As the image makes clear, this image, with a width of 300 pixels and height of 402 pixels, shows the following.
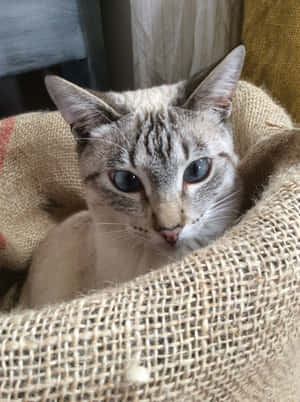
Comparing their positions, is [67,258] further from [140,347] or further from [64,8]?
[64,8]

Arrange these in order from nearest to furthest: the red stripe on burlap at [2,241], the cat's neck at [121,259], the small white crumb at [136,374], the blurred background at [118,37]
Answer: the small white crumb at [136,374] → the cat's neck at [121,259] → the red stripe on burlap at [2,241] → the blurred background at [118,37]

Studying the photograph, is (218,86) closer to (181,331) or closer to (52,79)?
(52,79)

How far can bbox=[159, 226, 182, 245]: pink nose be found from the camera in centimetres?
102

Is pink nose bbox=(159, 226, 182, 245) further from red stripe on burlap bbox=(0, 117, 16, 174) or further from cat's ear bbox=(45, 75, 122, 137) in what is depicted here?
red stripe on burlap bbox=(0, 117, 16, 174)

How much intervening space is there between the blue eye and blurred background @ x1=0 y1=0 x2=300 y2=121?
49.1 inches

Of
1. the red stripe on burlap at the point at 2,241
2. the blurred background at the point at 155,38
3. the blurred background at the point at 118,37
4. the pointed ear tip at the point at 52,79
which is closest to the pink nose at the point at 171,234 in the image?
the pointed ear tip at the point at 52,79

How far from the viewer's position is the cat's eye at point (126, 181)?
1120mm

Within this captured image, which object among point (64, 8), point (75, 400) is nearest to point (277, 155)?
point (75, 400)

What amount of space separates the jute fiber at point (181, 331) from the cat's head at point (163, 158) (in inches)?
8.9

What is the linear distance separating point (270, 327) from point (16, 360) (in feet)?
1.74

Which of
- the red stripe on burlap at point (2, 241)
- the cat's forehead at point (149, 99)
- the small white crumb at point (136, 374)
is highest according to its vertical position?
the cat's forehead at point (149, 99)

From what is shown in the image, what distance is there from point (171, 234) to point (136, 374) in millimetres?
405

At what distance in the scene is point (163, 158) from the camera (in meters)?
1.06

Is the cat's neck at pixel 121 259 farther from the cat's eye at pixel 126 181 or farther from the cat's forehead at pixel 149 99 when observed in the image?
the cat's forehead at pixel 149 99
